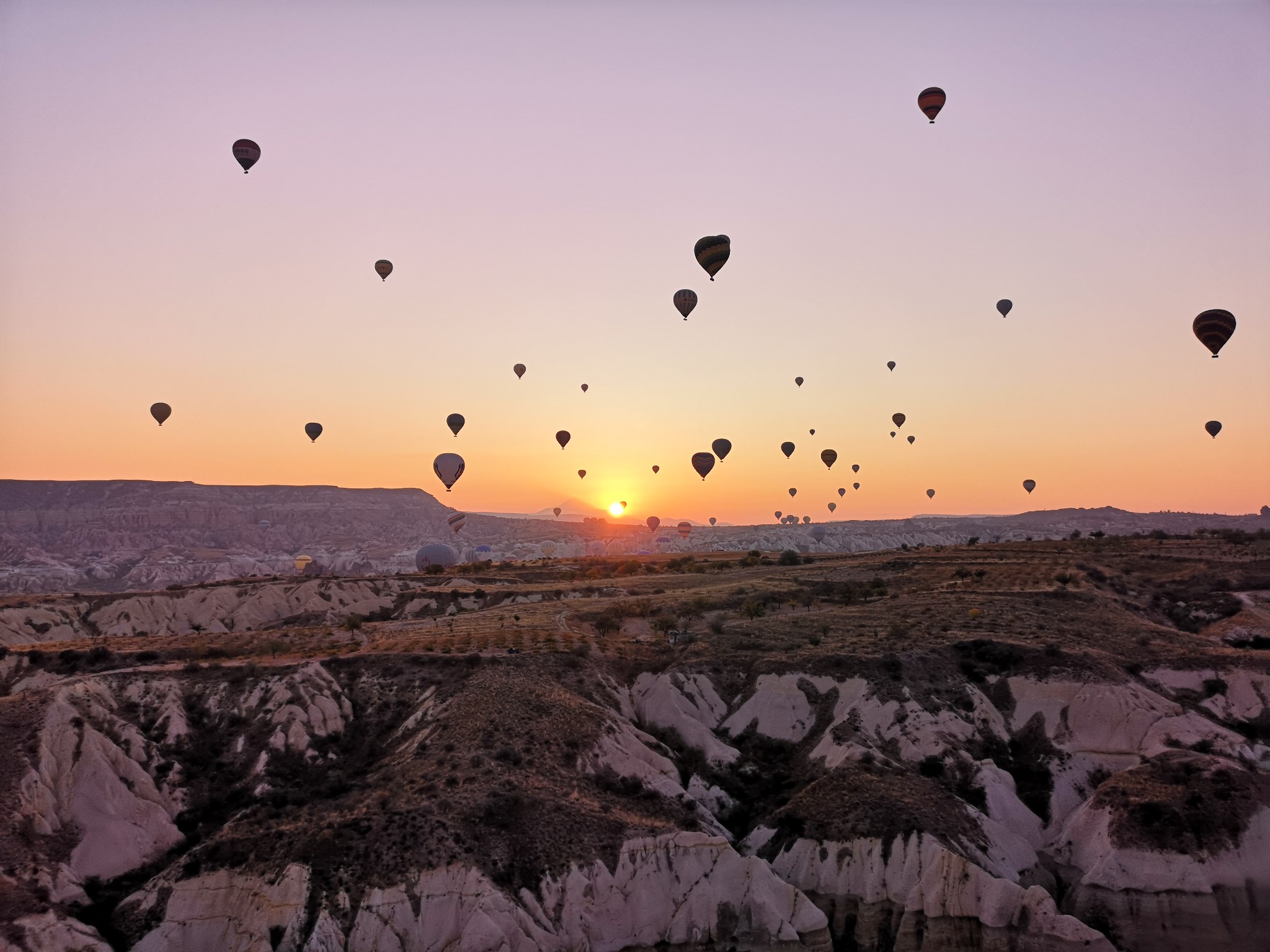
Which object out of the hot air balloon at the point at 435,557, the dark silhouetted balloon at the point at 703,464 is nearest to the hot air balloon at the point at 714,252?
the dark silhouetted balloon at the point at 703,464

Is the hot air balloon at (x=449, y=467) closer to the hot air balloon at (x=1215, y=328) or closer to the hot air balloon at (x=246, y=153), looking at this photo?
the hot air balloon at (x=246, y=153)

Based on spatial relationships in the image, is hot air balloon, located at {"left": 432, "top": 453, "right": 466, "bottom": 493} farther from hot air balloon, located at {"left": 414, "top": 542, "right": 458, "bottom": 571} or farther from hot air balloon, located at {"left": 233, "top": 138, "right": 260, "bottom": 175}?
hot air balloon, located at {"left": 414, "top": 542, "right": 458, "bottom": 571}

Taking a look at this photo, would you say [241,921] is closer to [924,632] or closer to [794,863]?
[794,863]

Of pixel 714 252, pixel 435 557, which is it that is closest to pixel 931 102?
pixel 714 252

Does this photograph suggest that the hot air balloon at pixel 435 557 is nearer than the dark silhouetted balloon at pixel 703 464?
No

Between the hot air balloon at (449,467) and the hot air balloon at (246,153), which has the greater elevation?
the hot air balloon at (246,153)

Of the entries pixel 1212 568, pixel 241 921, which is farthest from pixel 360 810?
pixel 1212 568

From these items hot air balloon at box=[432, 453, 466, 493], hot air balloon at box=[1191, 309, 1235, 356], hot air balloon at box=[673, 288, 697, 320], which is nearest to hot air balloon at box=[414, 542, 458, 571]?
hot air balloon at box=[432, 453, 466, 493]
